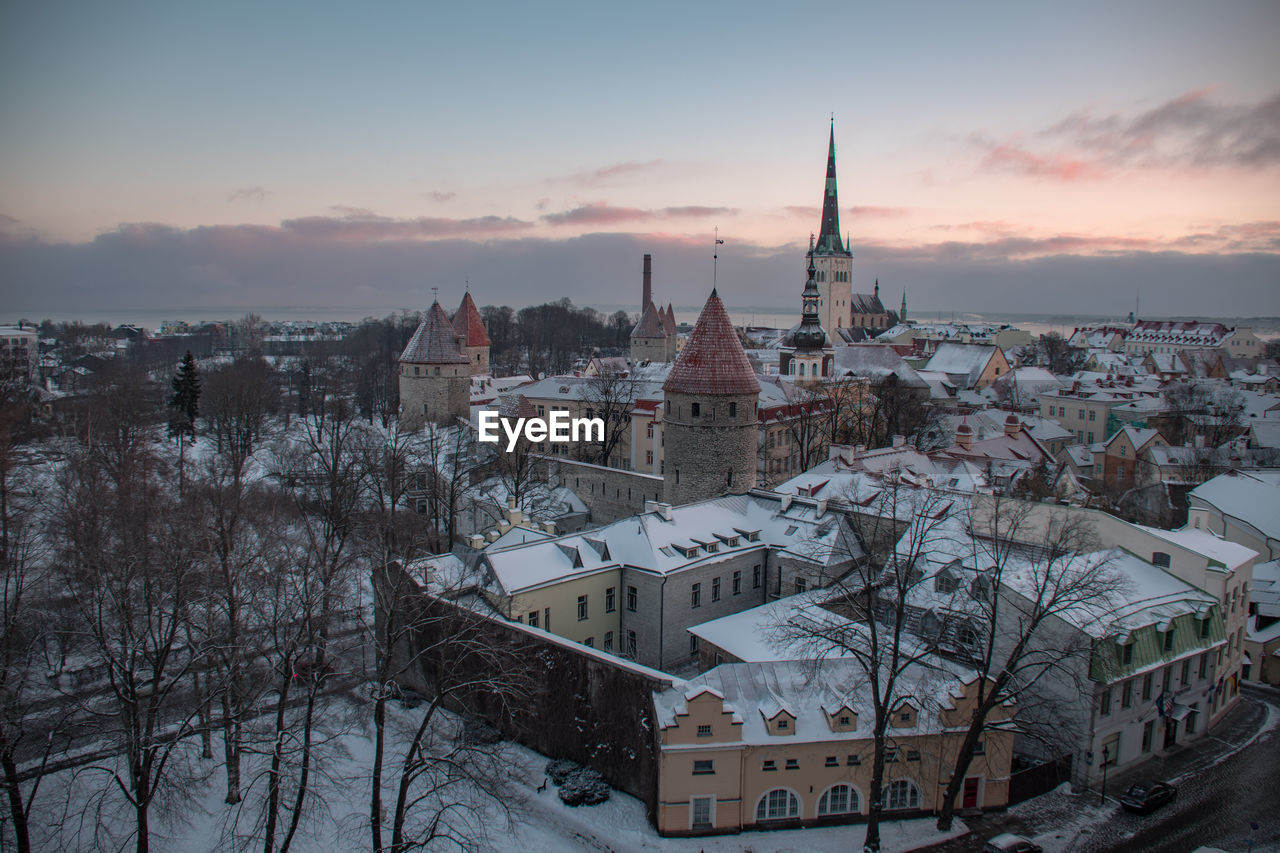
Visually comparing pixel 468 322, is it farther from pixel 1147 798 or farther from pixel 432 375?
pixel 1147 798

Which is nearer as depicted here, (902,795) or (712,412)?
(902,795)

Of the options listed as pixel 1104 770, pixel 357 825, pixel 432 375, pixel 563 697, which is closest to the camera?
pixel 357 825

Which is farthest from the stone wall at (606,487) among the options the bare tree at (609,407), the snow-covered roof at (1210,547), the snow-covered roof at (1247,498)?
the snow-covered roof at (1247,498)

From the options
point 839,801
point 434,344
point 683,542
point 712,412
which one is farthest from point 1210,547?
point 434,344

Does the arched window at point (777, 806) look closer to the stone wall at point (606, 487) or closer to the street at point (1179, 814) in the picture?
the street at point (1179, 814)

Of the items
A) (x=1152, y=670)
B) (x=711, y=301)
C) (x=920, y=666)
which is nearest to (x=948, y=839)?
(x=920, y=666)

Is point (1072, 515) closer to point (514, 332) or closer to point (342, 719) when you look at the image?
point (342, 719)

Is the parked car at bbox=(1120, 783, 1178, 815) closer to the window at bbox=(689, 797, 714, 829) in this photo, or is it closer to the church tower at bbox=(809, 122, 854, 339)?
the window at bbox=(689, 797, 714, 829)
